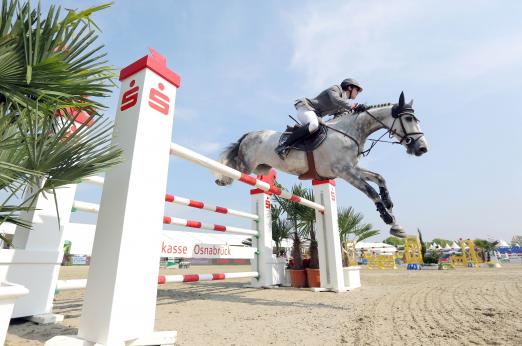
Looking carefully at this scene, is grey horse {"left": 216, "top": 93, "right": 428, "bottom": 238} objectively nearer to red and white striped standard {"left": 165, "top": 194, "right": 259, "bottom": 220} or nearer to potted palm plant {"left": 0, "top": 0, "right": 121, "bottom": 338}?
red and white striped standard {"left": 165, "top": 194, "right": 259, "bottom": 220}

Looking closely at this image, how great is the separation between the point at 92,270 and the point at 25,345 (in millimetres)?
551

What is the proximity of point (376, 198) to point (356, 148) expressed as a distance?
0.61 meters

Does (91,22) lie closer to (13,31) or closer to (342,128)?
(13,31)

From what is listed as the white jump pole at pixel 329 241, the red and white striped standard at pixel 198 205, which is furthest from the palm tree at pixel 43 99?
the white jump pole at pixel 329 241

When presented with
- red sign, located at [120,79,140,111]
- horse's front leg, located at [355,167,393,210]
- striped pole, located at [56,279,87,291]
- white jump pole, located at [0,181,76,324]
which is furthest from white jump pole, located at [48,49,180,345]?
horse's front leg, located at [355,167,393,210]

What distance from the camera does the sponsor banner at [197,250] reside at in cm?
333

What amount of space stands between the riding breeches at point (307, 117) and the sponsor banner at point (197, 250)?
1.96 meters

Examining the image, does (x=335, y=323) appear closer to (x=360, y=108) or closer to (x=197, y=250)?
(x=197, y=250)

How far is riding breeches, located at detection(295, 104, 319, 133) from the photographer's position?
314cm

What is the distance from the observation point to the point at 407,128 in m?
3.12

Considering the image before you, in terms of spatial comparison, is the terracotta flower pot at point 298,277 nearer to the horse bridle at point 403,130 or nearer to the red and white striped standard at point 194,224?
the red and white striped standard at point 194,224

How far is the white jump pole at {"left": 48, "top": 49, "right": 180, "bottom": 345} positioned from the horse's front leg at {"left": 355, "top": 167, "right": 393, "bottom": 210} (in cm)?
221

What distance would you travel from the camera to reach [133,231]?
4.68 feet

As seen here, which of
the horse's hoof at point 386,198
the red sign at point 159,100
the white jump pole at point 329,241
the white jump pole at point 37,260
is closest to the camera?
the red sign at point 159,100
